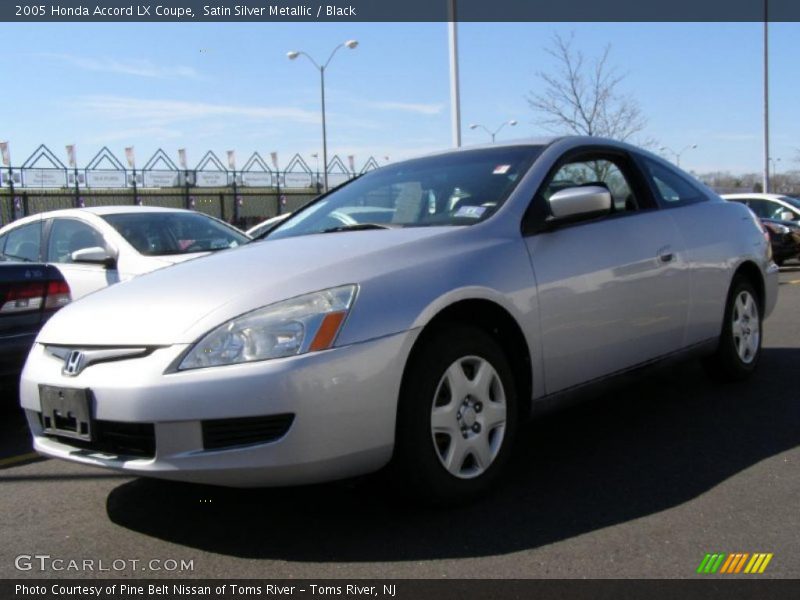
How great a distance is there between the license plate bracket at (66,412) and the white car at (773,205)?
14819 millimetres

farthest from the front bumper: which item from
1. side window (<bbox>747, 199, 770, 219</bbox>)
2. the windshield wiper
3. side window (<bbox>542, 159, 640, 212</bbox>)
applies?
side window (<bbox>747, 199, 770, 219</bbox>)

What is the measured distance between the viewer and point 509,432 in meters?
3.56

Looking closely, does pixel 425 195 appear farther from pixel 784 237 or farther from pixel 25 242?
pixel 784 237

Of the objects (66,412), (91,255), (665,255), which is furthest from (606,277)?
(91,255)

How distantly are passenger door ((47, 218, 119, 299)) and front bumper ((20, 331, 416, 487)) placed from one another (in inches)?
145

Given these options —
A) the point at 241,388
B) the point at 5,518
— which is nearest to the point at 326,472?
the point at 241,388

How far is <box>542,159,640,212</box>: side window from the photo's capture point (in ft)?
14.5

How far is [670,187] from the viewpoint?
16.6 ft

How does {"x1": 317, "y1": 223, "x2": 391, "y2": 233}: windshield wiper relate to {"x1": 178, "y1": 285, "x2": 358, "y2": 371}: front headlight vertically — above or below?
above

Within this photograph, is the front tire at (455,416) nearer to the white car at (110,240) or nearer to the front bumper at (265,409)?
the front bumper at (265,409)

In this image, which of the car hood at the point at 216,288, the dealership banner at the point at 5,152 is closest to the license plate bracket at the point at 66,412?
the car hood at the point at 216,288
